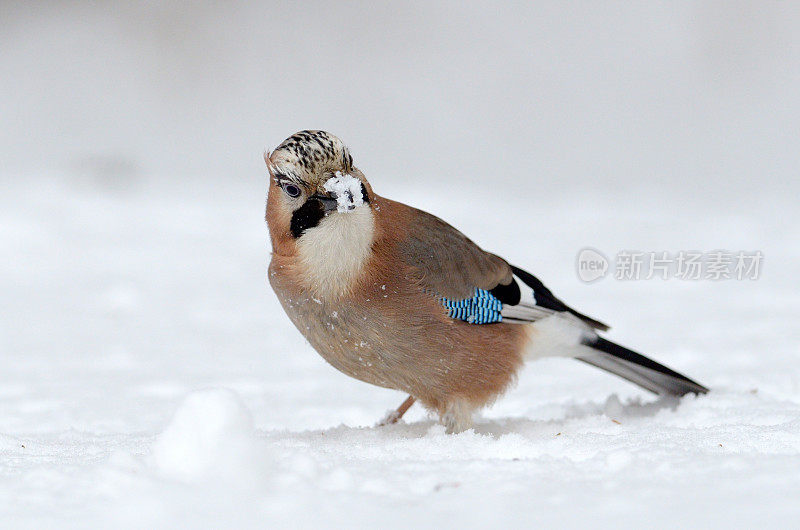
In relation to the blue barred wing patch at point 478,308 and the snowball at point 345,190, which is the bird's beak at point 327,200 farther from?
the blue barred wing patch at point 478,308

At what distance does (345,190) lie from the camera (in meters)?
3.41

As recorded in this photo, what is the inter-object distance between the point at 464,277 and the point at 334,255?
618 millimetres

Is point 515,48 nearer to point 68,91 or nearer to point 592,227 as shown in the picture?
point 592,227

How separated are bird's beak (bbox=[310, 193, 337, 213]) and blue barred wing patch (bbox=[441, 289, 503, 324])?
617 mm

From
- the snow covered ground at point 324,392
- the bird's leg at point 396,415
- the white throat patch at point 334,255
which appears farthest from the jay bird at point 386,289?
the bird's leg at point 396,415

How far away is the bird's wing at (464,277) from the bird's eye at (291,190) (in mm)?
503

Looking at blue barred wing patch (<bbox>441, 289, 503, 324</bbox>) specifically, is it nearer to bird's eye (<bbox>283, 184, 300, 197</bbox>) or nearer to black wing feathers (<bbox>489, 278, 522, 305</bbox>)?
black wing feathers (<bbox>489, 278, 522, 305</bbox>)

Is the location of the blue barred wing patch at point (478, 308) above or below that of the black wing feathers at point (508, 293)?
below

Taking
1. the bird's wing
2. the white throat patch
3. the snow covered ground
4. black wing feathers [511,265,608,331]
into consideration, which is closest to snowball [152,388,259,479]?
the snow covered ground

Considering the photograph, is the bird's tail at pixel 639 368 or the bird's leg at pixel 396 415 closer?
the bird's leg at pixel 396 415

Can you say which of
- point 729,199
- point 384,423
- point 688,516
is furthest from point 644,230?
point 688,516

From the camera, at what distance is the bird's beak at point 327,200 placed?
3428mm

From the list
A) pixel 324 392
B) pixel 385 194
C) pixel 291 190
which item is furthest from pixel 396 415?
pixel 385 194

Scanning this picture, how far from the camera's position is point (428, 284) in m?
3.79
